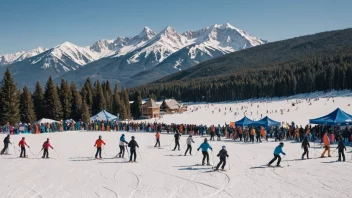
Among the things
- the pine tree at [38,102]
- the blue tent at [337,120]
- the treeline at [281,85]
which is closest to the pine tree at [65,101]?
the pine tree at [38,102]

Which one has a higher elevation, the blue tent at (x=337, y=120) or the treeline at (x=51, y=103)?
the treeline at (x=51, y=103)

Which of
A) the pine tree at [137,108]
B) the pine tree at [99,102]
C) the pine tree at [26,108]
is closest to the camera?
the pine tree at [26,108]

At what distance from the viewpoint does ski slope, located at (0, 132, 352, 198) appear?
1251 centimetres

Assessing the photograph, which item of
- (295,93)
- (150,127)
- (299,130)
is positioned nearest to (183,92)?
(295,93)

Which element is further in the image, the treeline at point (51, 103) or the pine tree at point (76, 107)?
the pine tree at point (76, 107)

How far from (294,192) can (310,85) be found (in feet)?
362

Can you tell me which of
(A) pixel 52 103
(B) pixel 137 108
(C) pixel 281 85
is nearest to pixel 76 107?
(A) pixel 52 103

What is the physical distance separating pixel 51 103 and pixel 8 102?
755cm

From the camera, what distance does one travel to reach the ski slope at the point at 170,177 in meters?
12.5

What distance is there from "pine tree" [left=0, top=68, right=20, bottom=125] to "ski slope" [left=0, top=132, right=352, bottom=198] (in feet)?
102

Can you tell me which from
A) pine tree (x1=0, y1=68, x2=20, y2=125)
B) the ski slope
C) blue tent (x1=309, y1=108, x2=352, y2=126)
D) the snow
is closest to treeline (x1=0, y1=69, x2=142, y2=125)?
pine tree (x1=0, y1=68, x2=20, y2=125)

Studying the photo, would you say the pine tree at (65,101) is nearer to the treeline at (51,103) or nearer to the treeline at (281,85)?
the treeline at (51,103)

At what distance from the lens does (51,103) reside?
5578cm

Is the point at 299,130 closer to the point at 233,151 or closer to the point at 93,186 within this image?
the point at 233,151
